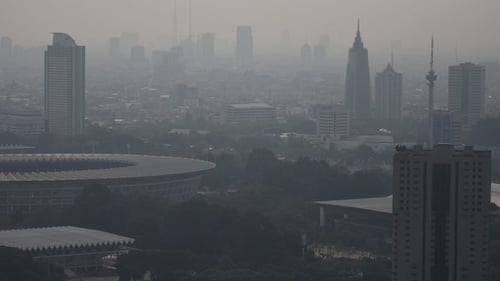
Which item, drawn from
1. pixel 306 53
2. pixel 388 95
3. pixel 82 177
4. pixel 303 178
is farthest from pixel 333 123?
pixel 306 53

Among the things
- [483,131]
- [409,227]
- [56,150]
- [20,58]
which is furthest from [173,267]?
[20,58]

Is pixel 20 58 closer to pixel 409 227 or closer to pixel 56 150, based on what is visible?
pixel 56 150

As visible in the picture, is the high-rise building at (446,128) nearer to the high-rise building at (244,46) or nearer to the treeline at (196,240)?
the treeline at (196,240)

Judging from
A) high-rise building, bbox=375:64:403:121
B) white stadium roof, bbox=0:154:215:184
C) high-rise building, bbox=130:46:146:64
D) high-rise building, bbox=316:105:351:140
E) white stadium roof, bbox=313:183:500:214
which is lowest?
white stadium roof, bbox=313:183:500:214

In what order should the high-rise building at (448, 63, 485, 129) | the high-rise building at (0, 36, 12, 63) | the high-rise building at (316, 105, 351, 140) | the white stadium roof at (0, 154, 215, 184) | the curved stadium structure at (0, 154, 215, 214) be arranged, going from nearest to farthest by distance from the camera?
the curved stadium structure at (0, 154, 215, 214)
the white stadium roof at (0, 154, 215, 184)
the high-rise building at (316, 105, 351, 140)
the high-rise building at (448, 63, 485, 129)
the high-rise building at (0, 36, 12, 63)

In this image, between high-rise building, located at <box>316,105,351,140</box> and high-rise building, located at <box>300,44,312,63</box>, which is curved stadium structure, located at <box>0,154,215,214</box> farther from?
high-rise building, located at <box>300,44,312,63</box>

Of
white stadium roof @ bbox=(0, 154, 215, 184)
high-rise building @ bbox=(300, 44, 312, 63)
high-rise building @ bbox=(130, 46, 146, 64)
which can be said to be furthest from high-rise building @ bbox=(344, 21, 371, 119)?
high-rise building @ bbox=(300, 44, 312, 63)
